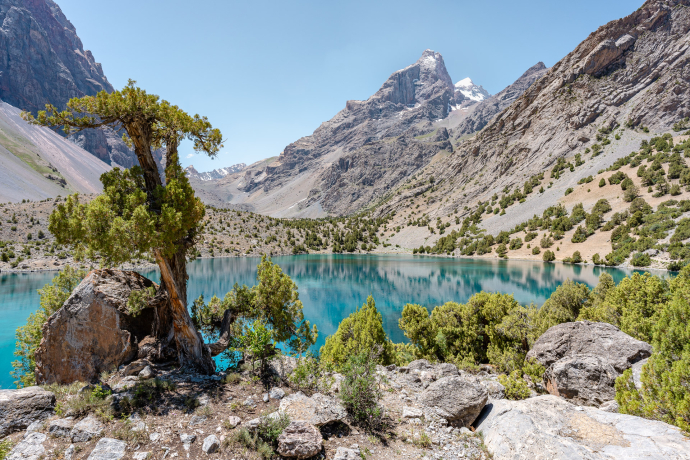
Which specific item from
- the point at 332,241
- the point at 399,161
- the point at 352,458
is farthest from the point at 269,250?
the point at 399,161

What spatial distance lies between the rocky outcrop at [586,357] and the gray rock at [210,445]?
25.4 feet

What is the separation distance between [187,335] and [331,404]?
4.57 metres

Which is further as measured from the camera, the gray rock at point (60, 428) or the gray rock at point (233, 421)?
the gray rock at point (233, 421)

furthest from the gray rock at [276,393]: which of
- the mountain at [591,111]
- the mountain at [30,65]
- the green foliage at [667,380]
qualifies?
the mountain at [30,65]

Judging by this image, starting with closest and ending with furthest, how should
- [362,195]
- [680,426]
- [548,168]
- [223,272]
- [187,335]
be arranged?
[680,426], [187,335], [223,272], [548,168], [362,195]

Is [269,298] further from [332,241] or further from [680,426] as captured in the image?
[332,241]

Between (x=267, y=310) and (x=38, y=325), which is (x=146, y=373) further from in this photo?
(x=38, y=325)

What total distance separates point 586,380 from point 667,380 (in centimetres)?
236

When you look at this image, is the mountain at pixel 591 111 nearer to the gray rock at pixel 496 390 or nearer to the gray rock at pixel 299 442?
the gray rock at pixel 496 390

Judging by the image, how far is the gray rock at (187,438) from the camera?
4.93 metres

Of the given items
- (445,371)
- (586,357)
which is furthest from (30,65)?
(586,357)

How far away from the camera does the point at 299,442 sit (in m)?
4.76

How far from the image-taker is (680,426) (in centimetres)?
437

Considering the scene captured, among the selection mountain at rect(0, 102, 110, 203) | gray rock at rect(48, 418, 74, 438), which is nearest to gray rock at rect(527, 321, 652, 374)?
gray rock at rect(48, 418, 74, 438)
